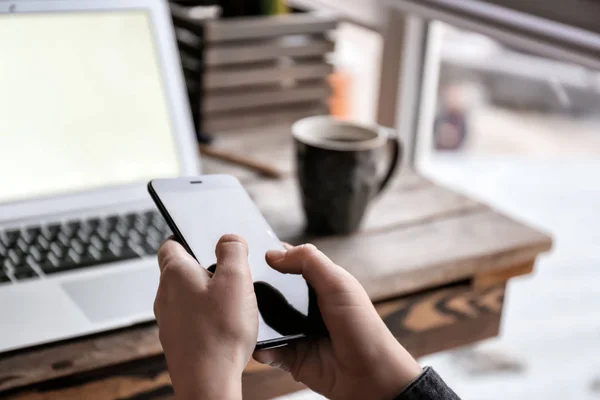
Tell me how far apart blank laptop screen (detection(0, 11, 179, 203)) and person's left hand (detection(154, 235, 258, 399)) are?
0.34 m

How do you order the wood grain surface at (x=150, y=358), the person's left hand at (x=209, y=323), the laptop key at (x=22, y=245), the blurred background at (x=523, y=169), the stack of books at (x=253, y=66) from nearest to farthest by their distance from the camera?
the person's left hand at (x=209, y=323)
the wood grain surface at (x=150, y=358)
the laptop key at (x=22, y=245)
the stack of books at (x=253, y=66)
the blurred background at (x=523, y=169)

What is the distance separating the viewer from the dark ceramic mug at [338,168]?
689mm

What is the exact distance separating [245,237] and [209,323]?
0.13m

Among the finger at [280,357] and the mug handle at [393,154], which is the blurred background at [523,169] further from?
the finger at [280,357]

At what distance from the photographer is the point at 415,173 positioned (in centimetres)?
93

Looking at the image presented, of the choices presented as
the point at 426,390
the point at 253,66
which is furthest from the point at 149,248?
the point at 253,66

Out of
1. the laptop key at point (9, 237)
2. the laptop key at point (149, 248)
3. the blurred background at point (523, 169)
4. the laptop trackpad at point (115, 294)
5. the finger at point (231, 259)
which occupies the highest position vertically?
the finger at point (231, 259)

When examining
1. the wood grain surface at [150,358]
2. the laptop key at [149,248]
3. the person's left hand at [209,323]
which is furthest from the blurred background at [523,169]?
the person's left hand at [209,323]

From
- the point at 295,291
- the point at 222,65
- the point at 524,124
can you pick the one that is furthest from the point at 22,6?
the point at 524,124

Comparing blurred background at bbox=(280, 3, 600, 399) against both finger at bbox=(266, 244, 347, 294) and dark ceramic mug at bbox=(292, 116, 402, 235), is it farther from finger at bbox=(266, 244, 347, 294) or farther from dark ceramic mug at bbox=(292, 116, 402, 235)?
finger at bbox=(266, 244, 347, 294)

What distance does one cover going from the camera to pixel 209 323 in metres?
0.42

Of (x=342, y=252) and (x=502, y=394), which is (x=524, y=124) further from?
(x=342, y=252)

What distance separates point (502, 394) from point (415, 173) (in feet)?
2.09

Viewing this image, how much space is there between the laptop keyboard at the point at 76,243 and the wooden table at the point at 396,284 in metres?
0.10
